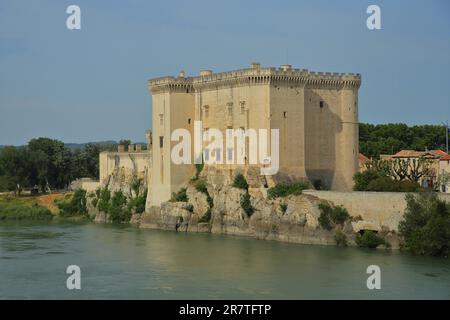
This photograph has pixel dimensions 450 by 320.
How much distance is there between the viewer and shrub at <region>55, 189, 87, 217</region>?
4834cm

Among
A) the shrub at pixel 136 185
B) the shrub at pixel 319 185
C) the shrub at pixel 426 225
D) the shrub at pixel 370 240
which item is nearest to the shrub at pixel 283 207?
the shrub at pixel 370 240

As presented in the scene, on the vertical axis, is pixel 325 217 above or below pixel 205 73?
below

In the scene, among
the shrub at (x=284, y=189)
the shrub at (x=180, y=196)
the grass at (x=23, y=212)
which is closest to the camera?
the shrub at (x=284, y=189)

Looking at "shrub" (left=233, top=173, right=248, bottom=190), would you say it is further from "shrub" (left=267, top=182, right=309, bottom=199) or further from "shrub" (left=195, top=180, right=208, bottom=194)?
"shrub" (left=195, top=180, right=208, bottom=194)

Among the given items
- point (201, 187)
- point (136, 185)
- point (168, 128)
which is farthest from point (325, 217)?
point (136, 185)

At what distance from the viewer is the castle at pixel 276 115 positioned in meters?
38.3

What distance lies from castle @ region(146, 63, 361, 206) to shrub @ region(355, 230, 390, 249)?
18.9 feet

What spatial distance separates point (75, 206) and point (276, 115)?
14553 millimetres

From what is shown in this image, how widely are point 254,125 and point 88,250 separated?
28.2 ft

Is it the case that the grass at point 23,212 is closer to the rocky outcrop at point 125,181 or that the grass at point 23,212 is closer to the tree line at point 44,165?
the rocky outcrop at point 125,181

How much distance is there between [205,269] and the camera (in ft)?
94.9

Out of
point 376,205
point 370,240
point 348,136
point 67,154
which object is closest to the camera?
point 370,240

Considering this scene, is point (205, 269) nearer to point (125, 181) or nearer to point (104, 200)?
point (125, 181)

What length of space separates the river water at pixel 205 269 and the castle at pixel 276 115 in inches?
183
